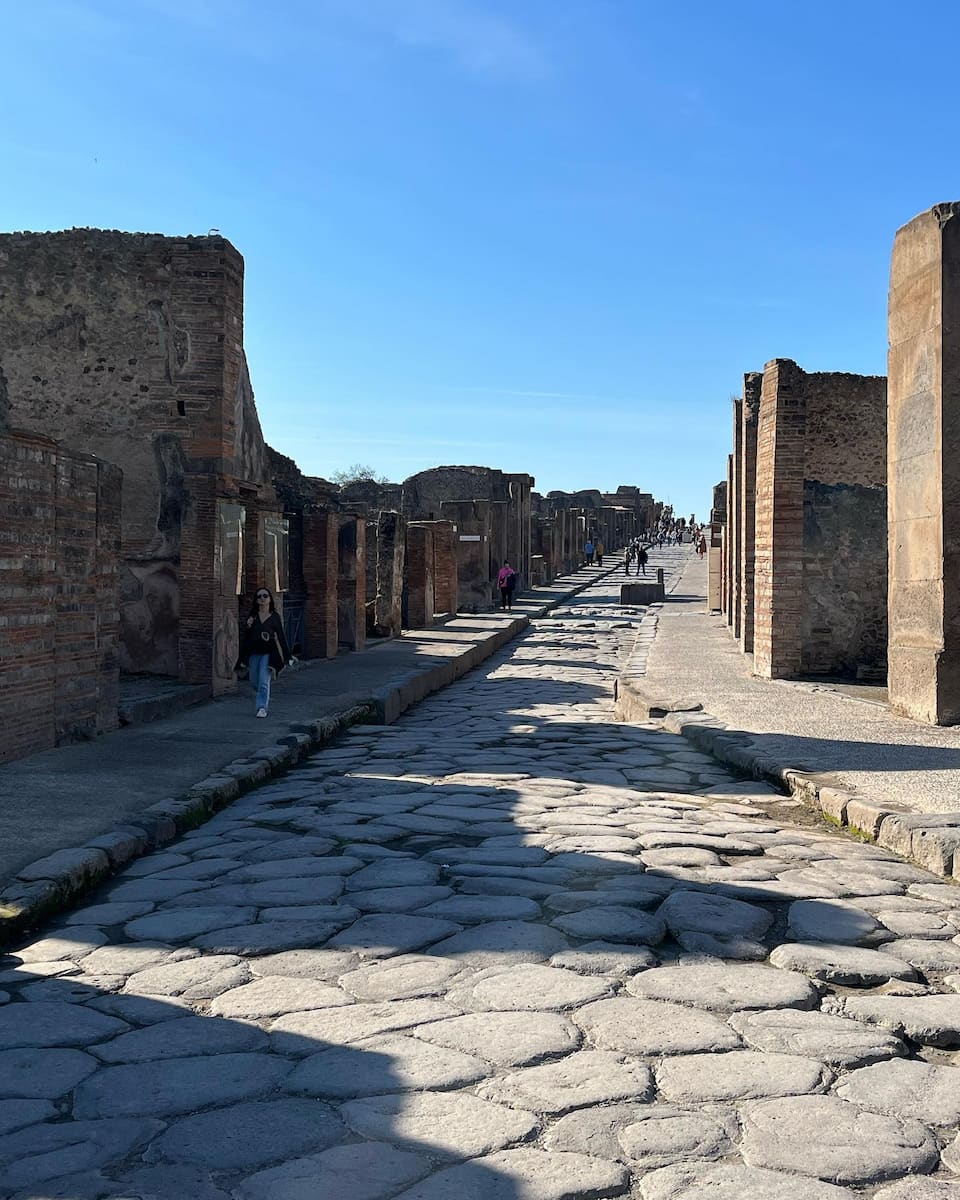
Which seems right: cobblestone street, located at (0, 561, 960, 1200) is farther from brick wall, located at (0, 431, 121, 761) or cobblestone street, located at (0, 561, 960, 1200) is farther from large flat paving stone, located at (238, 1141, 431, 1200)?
brick wall, located at (0, 431, 121, 761)

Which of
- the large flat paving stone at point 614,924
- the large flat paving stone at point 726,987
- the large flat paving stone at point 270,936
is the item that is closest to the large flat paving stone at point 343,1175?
the large flat paving stone at point 726,987

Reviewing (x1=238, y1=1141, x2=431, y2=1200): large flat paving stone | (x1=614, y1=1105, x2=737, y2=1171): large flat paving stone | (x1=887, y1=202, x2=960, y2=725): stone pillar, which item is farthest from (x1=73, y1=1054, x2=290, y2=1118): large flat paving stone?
(x1=887, y1=202, x2=960, y2=725): stone pillar

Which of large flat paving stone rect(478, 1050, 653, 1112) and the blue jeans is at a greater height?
the blue jeans

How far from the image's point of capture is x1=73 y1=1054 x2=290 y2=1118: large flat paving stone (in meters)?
2.73

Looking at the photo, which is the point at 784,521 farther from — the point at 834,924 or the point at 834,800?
the point at 834,924

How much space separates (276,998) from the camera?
3453 millimetres

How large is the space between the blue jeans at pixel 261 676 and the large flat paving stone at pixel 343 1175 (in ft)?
23.9

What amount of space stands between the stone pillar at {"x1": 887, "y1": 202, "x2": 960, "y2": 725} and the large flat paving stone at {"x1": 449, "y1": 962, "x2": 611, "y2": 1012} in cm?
601

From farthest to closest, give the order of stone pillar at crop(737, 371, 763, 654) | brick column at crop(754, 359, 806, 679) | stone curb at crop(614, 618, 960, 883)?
stone pillar at crop(737, 371, 763, 654), brick column at crop(754, 359, 806, 679), stone curb at crop(614, 618, 960, 883)

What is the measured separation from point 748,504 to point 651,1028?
14.0 meters

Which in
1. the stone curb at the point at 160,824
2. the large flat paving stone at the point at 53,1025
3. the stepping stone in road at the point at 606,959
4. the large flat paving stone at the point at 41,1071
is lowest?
the large flat paving stone at the point at 53,1025

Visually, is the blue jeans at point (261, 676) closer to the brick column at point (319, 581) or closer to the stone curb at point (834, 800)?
the stone curb at point (834, 800)


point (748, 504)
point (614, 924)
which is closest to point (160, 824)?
point (614, 924)

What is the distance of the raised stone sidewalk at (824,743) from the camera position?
5.58 m
